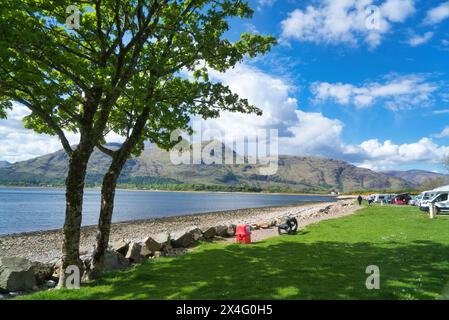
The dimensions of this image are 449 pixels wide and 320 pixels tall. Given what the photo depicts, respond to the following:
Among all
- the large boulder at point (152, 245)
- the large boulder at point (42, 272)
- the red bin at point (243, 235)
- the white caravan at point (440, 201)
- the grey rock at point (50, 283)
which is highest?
the white caravan at point (440, 201)

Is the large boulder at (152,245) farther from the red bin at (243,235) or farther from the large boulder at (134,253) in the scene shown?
the red bin at (243,235)

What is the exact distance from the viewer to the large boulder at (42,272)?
1527 centimetres

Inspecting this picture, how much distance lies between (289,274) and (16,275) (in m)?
11.4

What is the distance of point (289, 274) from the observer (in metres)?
11.9

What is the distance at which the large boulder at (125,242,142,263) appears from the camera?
18.9m

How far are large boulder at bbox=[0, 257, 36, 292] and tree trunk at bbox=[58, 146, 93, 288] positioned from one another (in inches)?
80.0

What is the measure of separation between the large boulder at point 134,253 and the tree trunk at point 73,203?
5.57 metres

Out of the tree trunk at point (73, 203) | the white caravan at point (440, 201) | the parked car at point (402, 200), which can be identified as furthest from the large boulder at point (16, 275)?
the parked car at point (402, 200)

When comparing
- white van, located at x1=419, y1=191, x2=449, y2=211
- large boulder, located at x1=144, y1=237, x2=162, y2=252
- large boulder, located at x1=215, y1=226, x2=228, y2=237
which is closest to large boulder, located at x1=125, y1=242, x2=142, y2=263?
large boulder, located at x1=144, y1=237, x2=162, y2=252

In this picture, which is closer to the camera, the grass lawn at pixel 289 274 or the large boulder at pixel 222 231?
the grass lawn at pixel 289 274

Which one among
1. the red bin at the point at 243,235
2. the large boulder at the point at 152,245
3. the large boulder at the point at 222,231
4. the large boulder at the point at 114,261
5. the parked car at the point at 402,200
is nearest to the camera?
the large boulder at the point at 114,261

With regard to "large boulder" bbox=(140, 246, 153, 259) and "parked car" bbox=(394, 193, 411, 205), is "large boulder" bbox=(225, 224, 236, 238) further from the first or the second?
"parked car" bbox=(394, 193, 411, 205)
